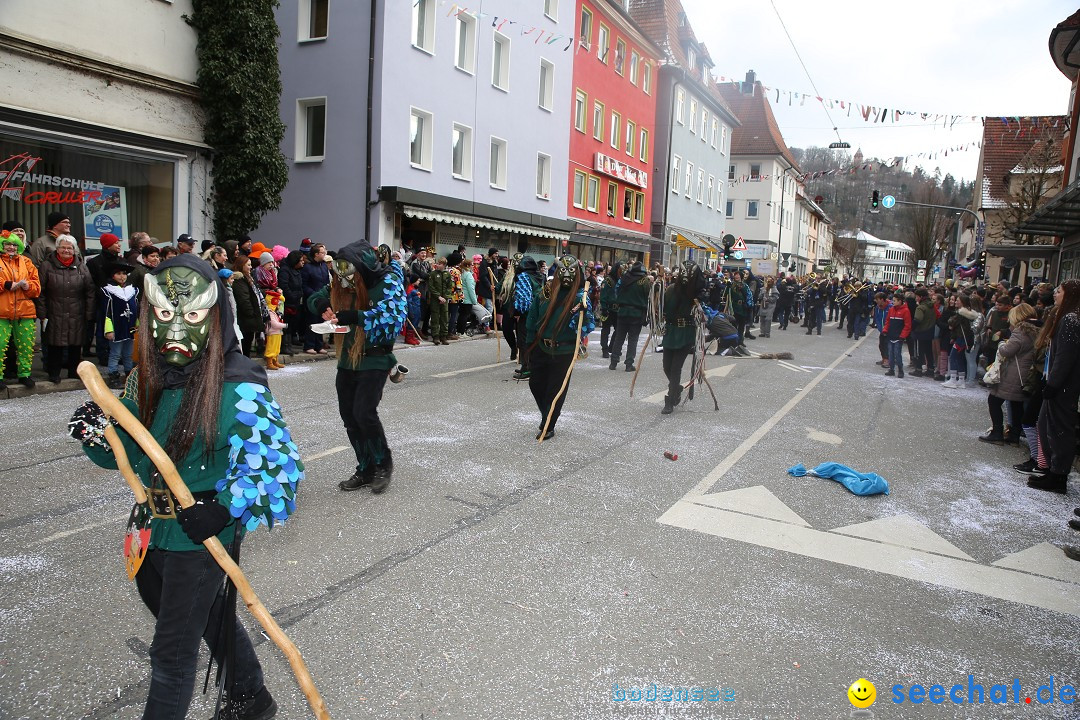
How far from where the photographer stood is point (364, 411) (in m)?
5.66

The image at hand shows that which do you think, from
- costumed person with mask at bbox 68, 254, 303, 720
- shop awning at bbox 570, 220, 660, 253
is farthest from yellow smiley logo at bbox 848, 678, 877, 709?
shop awning at bbox 570, 220, 660, 253

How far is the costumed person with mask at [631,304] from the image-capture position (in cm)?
1320

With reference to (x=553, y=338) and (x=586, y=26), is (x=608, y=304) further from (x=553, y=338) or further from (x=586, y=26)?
(x=586, y=26)

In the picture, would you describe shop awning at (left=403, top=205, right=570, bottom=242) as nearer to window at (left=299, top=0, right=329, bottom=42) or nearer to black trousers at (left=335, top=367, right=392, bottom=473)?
window at (left=299, top=0, right=329, bottom=42)

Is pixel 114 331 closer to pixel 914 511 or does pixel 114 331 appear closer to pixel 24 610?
pixel 24 610

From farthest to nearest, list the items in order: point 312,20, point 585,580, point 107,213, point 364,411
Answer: point 312,20, point 107,213, point 364,411, point 585,580

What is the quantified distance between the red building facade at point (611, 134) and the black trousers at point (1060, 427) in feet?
79.4

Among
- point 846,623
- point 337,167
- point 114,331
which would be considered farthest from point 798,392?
point 337,167

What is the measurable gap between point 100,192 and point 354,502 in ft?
36.8

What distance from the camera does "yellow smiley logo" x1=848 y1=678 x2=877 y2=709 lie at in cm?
326

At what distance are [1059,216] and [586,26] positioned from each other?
2022 cm

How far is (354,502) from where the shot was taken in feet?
18.2

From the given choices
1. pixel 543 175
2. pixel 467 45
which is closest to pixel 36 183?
pixel 467 45

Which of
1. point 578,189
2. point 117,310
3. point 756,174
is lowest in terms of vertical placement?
point 117,310
